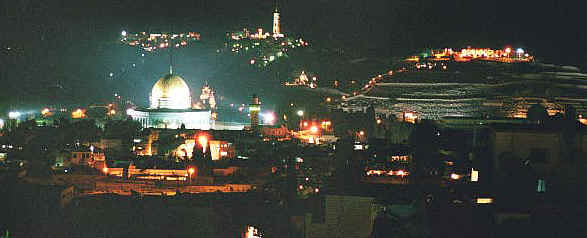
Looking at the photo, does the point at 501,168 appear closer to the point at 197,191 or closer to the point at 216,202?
the point at 216,202

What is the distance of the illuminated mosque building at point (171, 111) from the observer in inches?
1323

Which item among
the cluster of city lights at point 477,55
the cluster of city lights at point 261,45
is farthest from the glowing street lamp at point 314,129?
the cluster of city lights at point 261,45

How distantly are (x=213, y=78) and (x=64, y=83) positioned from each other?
1465 cm

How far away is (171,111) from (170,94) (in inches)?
54.1

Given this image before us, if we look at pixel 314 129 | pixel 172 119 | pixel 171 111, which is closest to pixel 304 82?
pixel 171 111

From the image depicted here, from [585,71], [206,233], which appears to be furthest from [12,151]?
[585,71]

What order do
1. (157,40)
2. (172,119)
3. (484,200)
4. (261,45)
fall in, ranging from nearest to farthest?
(484,200) < (172,119) < (261,45) < (157,40)

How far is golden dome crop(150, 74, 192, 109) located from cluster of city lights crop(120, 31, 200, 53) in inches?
1519

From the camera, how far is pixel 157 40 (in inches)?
3081

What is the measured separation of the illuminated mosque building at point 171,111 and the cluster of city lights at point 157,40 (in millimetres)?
38712

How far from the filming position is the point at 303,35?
69062 mm

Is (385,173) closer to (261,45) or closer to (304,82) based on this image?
(304,82)

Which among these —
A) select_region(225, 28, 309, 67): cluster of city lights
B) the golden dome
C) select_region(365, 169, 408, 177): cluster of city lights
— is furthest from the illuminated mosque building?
select_region(225, 28, 309, 67): cluster of city lights

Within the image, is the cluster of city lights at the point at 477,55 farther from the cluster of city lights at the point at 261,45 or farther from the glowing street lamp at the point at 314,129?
the cluster of city lights at the point at 261,45
